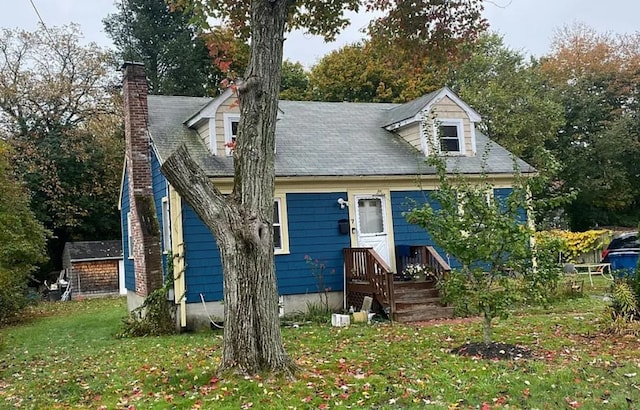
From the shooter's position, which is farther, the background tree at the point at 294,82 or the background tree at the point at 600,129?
the background tree at the point at 294,82

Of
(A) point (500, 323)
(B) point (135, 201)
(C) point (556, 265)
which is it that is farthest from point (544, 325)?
(B) point (135, 201)

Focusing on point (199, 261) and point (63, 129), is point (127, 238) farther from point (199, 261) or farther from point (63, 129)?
point (63, 129)

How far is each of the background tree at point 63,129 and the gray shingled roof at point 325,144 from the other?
595 inches

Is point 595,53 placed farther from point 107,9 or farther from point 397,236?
point 107,9

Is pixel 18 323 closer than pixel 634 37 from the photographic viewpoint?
Yes

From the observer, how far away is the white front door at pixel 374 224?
1372 cm

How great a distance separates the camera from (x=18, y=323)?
17.5 m

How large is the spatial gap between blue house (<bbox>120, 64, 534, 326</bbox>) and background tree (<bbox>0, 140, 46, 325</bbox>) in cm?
401

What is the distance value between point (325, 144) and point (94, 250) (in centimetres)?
1697

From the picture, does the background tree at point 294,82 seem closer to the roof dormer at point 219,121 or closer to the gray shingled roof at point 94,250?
the gray shingled roof at point 94,250

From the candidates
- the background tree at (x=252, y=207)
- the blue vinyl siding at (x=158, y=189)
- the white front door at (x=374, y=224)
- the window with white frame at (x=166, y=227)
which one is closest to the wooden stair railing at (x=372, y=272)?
the white front door at (x=374, y=224)

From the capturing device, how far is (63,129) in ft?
96.0

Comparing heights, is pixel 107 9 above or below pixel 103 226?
above

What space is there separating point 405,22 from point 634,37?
88.3 feet
